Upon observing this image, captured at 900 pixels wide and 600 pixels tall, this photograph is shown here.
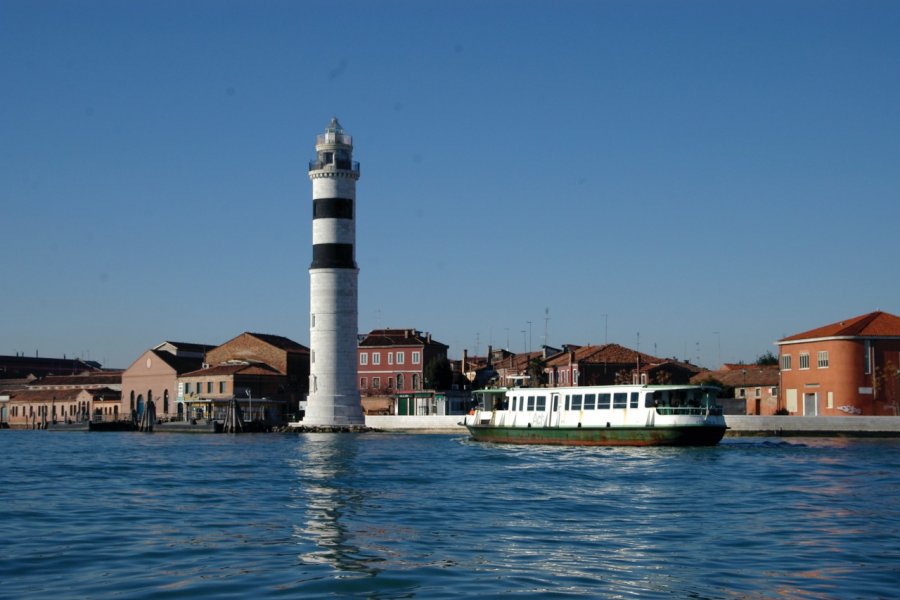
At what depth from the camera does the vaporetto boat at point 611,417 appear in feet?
141

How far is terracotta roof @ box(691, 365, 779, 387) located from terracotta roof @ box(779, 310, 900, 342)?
22.7ft

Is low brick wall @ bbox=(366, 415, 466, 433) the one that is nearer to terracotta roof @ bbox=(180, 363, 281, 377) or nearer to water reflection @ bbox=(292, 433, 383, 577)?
terracotta roof @ bbox=(180, 363, 281, 377)

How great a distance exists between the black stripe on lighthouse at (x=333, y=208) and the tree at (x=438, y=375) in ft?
58.5

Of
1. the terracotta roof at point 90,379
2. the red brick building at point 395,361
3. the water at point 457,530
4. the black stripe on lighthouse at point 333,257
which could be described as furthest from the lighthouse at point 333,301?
the terracotta roof at point 90,379

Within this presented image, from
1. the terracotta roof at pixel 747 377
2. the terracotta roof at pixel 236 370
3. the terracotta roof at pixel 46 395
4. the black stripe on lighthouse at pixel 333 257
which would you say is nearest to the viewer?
the black stripe on lighthouse at pixel 333 257

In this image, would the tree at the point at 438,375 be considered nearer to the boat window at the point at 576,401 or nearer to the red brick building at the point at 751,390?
the red brick building at the point at 751,390

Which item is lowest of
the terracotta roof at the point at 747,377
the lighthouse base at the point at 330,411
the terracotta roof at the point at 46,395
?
the lighthouse base at the point at 330,411

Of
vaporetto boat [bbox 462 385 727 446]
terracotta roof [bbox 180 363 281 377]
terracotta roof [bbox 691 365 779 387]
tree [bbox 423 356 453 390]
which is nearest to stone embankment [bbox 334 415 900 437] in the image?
vaporetto boat [bbox 462 385 727 446]

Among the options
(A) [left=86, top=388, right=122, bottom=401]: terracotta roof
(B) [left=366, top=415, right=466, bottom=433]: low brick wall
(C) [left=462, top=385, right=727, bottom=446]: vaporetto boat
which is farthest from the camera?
(A) [left=86, top=388, right=122, bottom=401]: terracotta roof

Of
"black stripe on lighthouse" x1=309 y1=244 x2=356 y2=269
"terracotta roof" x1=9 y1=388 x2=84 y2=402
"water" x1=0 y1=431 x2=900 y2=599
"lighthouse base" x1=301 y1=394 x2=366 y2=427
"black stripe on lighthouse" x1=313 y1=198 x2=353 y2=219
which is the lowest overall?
"water" x1=0 y1=431 x2=900 y2=599

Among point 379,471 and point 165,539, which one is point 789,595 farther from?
point 379,471

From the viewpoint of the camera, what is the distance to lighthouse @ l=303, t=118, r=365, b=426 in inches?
2613

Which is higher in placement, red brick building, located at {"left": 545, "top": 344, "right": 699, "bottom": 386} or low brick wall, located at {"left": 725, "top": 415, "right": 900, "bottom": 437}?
red brick building, located at {"left": 545, "top": 344, "right": 699, "bottom": 386}

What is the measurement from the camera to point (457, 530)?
18.4 metres
